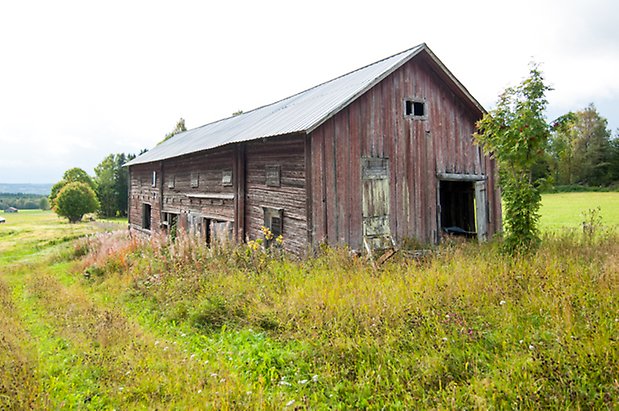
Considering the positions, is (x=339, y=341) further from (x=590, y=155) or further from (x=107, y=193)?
(x=590, y=155)

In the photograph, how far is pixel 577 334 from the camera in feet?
13.5

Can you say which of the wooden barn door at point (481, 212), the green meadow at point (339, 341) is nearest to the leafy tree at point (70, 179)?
the green meadow at point (339, 341)

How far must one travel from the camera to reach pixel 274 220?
1136cm

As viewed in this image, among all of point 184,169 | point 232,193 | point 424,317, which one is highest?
point 184,169

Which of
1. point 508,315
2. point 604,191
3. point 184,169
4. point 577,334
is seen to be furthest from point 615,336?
point 604,191

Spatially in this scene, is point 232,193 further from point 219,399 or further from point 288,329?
point 219,399

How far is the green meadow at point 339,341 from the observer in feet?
12.4

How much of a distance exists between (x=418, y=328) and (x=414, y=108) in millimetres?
8349

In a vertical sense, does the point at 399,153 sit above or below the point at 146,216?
above

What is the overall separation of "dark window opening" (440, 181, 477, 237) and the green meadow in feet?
19.7

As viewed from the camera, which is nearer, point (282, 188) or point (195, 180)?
point (282, 188)

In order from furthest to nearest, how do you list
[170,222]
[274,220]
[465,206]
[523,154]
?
[170,222], [465,206], [274,220], [523,154]

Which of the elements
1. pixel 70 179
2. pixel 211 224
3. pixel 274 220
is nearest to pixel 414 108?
pixel 274 220

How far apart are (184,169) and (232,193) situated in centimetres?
527
